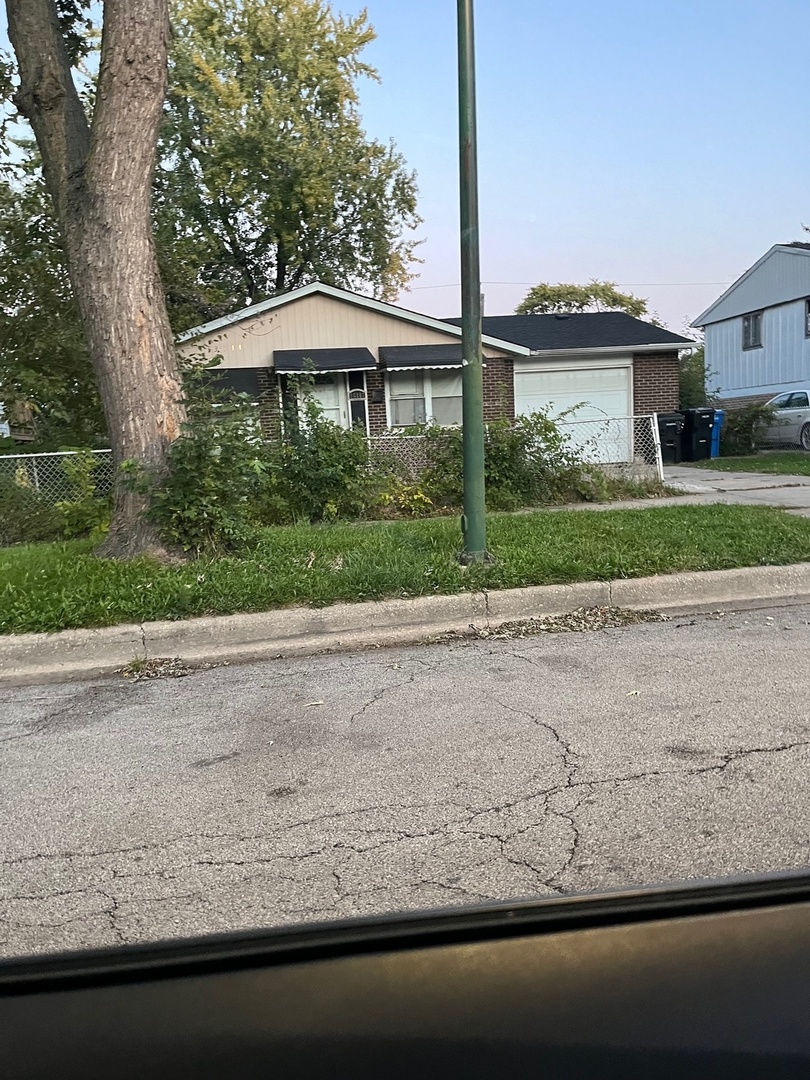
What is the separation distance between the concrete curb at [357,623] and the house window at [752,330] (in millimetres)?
26970

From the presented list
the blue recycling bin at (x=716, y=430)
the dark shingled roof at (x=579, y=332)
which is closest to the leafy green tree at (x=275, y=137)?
the dark shingled roof at (x=579, y=332)

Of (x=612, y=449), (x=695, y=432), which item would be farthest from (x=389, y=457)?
(x=695, y=432)

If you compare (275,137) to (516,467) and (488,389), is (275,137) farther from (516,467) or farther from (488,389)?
(516,467)

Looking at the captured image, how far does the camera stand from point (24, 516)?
32.5ft

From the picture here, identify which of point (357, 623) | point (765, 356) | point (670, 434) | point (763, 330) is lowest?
point (357, 623)

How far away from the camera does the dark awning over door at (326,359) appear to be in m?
17.0

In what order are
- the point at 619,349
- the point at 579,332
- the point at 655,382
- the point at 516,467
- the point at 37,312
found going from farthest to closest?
the point at 579,332, the point at 655,382, the point at 619,349, the point at 37,312, the point at 516,467

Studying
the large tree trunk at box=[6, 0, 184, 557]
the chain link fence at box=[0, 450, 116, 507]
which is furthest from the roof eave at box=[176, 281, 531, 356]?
the large tree trunk at box=[6, 0, 184, 557]

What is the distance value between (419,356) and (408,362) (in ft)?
1.13

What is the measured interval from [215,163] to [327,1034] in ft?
109

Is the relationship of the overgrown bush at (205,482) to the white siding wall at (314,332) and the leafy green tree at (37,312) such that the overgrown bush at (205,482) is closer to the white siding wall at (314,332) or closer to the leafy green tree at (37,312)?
the leafy green tree at (37,312)

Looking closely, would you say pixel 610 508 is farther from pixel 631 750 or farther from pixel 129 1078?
pixel 129 1078

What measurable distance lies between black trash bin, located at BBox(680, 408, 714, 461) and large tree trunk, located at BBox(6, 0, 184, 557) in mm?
16293

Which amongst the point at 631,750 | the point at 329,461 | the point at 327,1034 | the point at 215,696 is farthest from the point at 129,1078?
the point at 329,461
